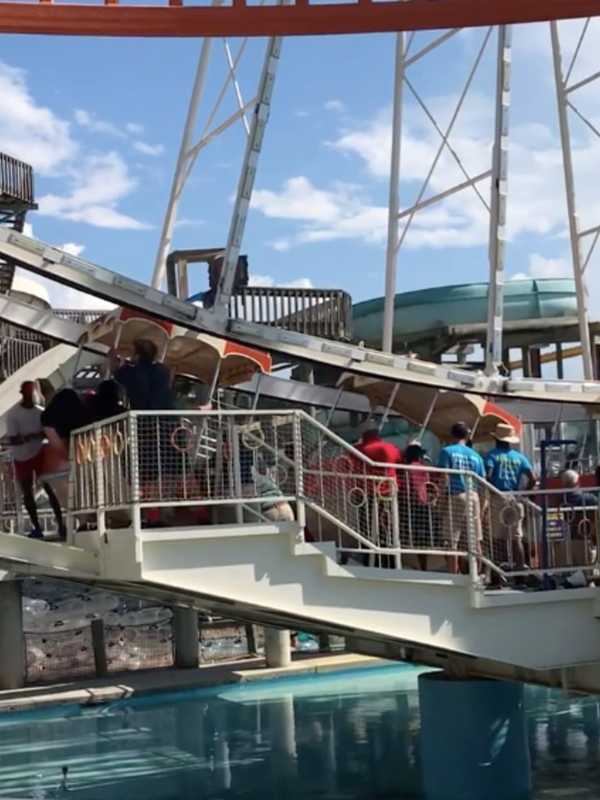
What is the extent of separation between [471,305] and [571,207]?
10262 millimetres

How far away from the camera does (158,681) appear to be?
68.6ft

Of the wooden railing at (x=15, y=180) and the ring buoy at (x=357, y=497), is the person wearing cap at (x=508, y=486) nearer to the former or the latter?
the ring buoy at (x=357, y=497)

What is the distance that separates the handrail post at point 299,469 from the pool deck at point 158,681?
10652mm

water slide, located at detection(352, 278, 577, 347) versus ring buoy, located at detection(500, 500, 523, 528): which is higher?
water slide, located at detection(352, 278, 577, 347)

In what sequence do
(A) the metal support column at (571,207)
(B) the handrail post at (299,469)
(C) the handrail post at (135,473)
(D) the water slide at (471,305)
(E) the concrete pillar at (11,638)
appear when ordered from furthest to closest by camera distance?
1. (D) the water slide at (471,305)
2. (E) the concrete pillar at (11,638)
3. (A) the metal support column at (571,207)
4. (B) the handrail post at (299,469)
5. (C) the handrail post at (135,473)

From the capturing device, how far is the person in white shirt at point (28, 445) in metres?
11.8

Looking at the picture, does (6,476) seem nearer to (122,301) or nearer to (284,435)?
(122,301)

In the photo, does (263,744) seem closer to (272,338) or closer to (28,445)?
(272,338)

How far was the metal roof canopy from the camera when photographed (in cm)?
1157

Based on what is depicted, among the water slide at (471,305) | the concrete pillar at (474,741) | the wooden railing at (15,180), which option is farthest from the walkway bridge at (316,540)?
the wooden railing at (15,180)

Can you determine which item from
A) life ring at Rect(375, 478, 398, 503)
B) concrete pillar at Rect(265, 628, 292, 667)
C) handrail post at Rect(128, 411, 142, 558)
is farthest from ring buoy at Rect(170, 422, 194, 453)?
concrete pillar at Rect(265, 628, 292, 667)

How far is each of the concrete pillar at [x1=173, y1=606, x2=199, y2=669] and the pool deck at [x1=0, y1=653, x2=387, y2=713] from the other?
283 millimetres

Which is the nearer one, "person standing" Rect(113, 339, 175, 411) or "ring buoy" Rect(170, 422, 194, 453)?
"ring buoy" Rect(170, 422, 194, 453)

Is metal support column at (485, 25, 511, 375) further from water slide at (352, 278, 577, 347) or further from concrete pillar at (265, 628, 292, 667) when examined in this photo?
water slide at (352, 278, 577, 347)
